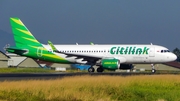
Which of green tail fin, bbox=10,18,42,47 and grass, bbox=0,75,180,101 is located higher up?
green tail fin, bbox=10,18,42,47

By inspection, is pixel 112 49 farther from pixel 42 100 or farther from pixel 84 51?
pixel 42 100

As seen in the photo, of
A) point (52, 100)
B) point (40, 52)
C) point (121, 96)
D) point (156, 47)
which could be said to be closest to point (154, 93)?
point (121, 96)

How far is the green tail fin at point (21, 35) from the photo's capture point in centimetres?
5616

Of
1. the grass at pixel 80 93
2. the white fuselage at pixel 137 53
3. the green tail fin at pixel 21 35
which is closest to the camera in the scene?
the grass at pixel 80 93

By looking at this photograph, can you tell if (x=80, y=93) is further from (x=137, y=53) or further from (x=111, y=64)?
(x=137, y=53)

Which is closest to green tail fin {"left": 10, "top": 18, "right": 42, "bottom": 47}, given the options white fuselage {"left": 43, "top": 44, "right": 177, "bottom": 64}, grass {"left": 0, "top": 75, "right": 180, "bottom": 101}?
white fuselage {"left": 43, "top": 44, "right": 177, "bottom": 64}

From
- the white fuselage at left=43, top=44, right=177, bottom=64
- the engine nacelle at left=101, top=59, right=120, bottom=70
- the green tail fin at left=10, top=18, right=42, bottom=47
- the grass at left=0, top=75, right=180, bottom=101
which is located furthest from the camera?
the green tail fin at left=10, top=18, right=42, bottom=47

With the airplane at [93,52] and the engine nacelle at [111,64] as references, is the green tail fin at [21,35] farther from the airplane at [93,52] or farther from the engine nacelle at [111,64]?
the engine nacelle at [111,64]

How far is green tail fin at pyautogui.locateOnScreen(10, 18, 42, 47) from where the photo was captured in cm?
5616

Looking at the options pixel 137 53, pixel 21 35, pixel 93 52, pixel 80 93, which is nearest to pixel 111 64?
pixel 137 53

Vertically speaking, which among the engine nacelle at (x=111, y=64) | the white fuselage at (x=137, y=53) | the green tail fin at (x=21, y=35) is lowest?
the engine nacelle at (x=111, y=64)

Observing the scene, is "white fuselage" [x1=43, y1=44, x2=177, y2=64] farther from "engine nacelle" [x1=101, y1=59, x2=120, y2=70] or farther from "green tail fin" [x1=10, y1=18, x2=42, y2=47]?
"green tail fin" [x1=10, y1=18, x2=42, y2=47]

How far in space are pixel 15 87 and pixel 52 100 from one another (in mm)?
3572

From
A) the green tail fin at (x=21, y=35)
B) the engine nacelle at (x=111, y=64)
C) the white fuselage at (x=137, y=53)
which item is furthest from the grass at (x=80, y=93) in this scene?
the green tail fin at (x=21, y=35)
